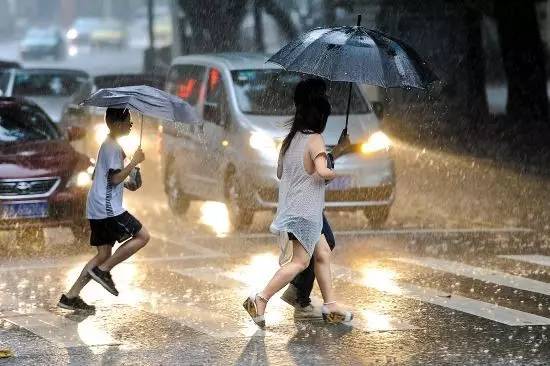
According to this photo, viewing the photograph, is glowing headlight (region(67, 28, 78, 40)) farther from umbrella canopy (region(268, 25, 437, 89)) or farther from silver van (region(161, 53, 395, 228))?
umbrella canopy (region(268, 25, 437, 89))

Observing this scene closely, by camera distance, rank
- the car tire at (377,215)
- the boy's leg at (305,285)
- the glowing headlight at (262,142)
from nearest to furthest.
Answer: the boy's leg at (305,285), the glowing headlight at (262,142), the car tire at (377,215)

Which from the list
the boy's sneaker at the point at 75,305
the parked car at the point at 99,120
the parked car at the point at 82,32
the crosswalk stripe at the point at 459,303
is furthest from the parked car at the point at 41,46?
the boy's sneaker at the point at 75,305

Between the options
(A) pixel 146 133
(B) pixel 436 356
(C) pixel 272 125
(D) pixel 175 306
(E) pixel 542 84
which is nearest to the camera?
(B) pixel 436 356

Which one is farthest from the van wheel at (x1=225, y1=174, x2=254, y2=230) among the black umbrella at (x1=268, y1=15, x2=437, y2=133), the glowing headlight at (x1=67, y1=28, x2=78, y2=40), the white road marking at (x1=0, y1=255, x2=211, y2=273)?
the glowing headlight at (x1=67, y1=28, x2=78, y2=40)

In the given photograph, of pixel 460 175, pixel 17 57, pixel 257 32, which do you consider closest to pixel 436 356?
pixel 460 175

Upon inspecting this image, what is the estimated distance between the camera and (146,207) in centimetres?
1809

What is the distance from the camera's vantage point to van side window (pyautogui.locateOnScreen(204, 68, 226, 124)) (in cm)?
1622

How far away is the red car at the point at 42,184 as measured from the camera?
14.0 meters

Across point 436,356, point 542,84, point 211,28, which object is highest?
point 436,356

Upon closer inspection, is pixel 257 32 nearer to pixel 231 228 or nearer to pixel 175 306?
pixel 231 228

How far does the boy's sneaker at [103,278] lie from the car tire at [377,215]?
5.98 m

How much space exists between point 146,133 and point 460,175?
15.8ft

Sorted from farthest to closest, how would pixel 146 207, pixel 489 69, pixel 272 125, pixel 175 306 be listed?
pixel 489 69, pixel 146 207, pixel 272 125, pixel 175 306

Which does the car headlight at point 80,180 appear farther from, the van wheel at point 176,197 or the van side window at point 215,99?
the van wheel at point 176,197
